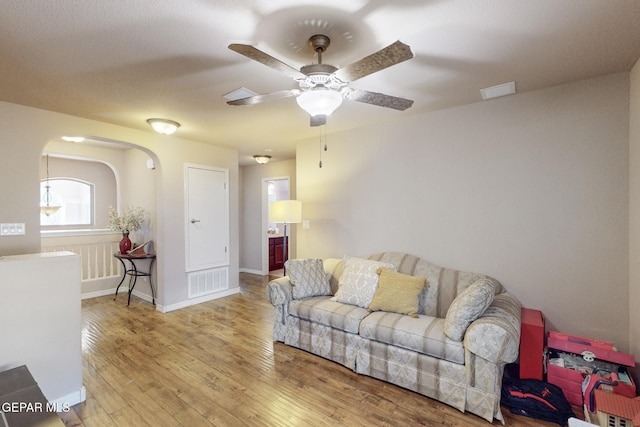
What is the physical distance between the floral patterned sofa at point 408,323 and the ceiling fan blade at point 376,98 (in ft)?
4.92

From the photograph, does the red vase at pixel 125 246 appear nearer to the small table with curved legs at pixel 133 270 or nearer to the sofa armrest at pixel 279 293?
the small table with curved legs at pixel 133 270

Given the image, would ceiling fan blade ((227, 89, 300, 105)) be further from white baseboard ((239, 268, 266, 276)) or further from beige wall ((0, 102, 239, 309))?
white baseboard ((239, 268, 266, 276))

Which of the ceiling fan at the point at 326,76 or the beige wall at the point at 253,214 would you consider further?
the beige wall at the point at 253,214

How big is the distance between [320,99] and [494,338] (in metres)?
1.96

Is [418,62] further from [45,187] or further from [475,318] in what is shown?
[45,187]

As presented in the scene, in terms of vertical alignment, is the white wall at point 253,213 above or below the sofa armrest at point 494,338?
above

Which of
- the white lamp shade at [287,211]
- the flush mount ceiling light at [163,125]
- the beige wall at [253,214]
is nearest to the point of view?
the flush mount ceiling light at [163,125]

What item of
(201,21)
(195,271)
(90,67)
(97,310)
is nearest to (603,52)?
(201,21)

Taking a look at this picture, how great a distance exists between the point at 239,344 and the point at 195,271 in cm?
179

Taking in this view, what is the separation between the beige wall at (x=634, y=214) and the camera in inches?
82.6

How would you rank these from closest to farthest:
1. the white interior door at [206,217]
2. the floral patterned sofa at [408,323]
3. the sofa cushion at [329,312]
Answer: the floral patterned sofa at [408,323] < the sofa cushion at [329,312] < the white interior door at [206,217]

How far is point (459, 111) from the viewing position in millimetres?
3041

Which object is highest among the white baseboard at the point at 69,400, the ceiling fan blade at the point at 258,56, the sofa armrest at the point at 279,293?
the ceiling fan blade at the point at 258,56

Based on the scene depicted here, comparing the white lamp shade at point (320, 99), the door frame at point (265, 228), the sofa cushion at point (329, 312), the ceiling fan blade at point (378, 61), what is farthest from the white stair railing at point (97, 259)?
the ceiling fan blade at point (378, 61)
